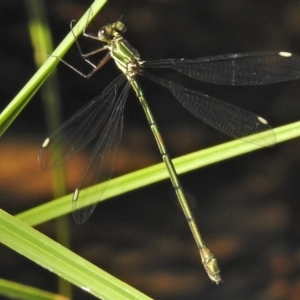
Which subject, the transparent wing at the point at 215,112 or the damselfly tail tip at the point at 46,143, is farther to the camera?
the transparent wing at the point at 215,112

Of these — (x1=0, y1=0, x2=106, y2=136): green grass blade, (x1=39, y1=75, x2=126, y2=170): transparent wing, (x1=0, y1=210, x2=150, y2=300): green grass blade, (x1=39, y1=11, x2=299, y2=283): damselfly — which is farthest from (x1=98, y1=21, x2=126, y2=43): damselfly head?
(x1=0, y1=210, x2=150, y2=300): green grass blade

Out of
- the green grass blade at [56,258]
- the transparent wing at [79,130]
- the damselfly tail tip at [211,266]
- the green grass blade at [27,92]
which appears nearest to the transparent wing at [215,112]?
the transparent wing at [79,130]

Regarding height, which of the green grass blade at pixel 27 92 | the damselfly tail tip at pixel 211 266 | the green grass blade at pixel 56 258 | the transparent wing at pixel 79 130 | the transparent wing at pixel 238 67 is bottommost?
the green grass blade at pixel 56 258

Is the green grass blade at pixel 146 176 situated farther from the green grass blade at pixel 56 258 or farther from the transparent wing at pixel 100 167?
the green grass blade at pixel 56 258

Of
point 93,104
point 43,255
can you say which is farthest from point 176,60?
point 43,255

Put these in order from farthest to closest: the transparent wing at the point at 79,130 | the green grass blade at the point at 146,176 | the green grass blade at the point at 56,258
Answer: the transparent wing at the point at 79,130
the green grass blade at the point at 146,176
the green grass blade at the point at 56,258

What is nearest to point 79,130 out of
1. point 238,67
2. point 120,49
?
point 120,49
